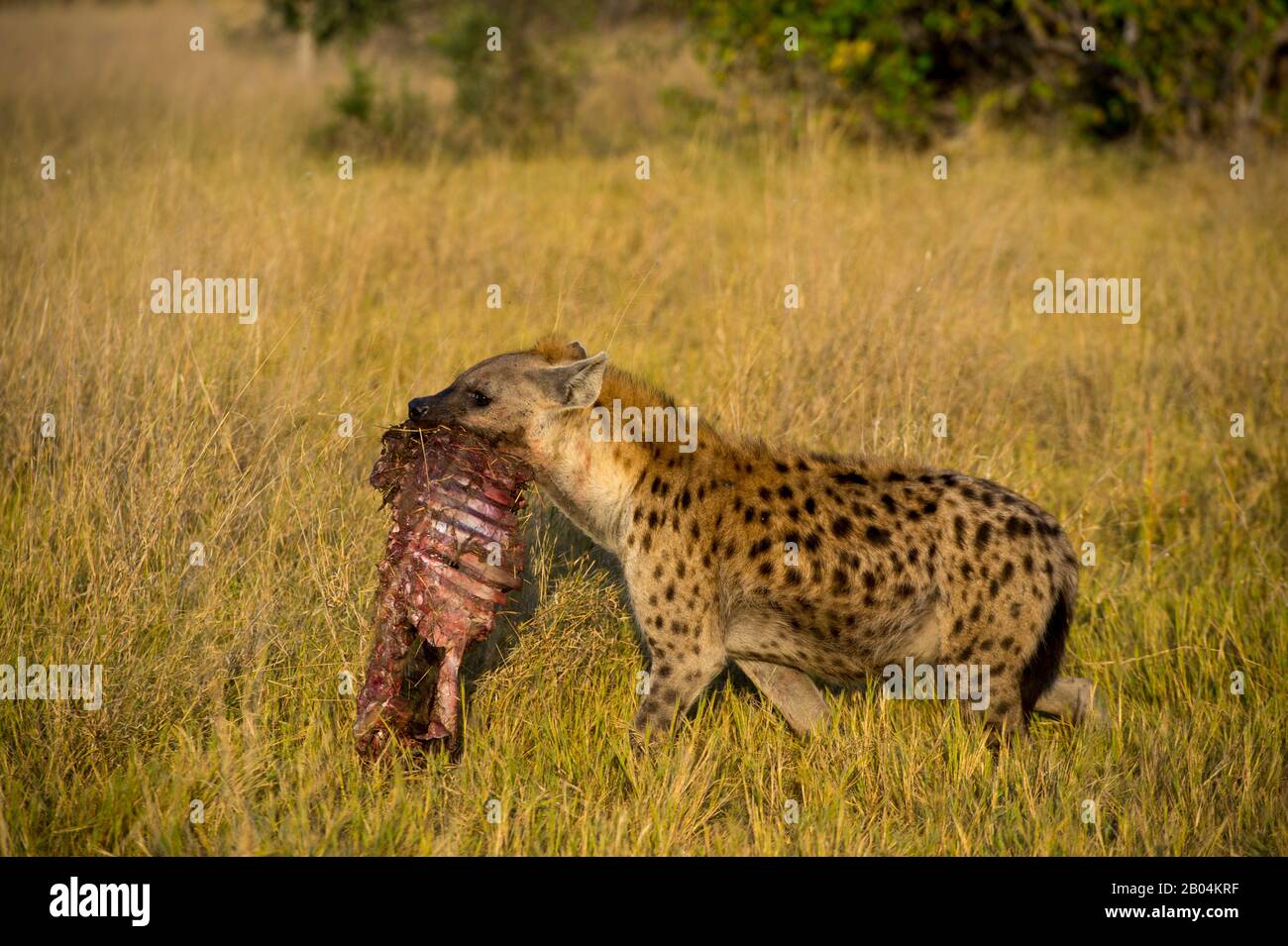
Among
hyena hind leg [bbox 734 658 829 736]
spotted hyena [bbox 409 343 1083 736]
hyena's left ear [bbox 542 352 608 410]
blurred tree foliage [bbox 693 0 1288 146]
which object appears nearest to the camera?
spotted hyena [bbox 409 343 1083 736]

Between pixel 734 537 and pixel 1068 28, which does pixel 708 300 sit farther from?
pixel 1068 28

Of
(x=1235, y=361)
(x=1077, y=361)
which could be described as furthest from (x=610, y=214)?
(x=1235, y=361)

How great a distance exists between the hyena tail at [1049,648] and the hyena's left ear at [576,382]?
165 centimetres

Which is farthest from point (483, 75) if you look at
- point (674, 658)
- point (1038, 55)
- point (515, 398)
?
point (674, 658)

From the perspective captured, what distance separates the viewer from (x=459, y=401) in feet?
15.7

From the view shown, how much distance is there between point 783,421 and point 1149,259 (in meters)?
4.64

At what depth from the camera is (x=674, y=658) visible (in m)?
4.65

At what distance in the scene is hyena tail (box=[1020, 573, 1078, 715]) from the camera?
4.65 m

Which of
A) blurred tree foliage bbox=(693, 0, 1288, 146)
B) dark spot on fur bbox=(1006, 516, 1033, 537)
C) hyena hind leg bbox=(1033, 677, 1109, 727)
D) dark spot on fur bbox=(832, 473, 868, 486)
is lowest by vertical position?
hyena hind leg bbox=(1033, 677, 1109, 727)

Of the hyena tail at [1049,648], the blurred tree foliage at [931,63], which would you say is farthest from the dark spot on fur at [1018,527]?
the blurred tree foliage at [931,63]

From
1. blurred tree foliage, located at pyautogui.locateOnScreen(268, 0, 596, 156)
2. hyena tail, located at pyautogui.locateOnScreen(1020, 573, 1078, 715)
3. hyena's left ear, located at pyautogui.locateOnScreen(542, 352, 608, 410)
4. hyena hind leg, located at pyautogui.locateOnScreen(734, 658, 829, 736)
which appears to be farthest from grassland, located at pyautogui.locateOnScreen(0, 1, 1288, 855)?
blurred tree foliage, located at pyautogui.locateOnScreen(268, 0, 596, 156)

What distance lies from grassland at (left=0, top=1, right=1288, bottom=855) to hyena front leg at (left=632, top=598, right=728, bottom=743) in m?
0.12

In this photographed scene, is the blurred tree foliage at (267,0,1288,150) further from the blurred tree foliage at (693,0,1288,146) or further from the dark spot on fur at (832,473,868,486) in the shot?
the dark spot on fur at (832,473,868,486)

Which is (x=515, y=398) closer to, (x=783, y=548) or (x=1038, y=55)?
(x=783, y=548)
